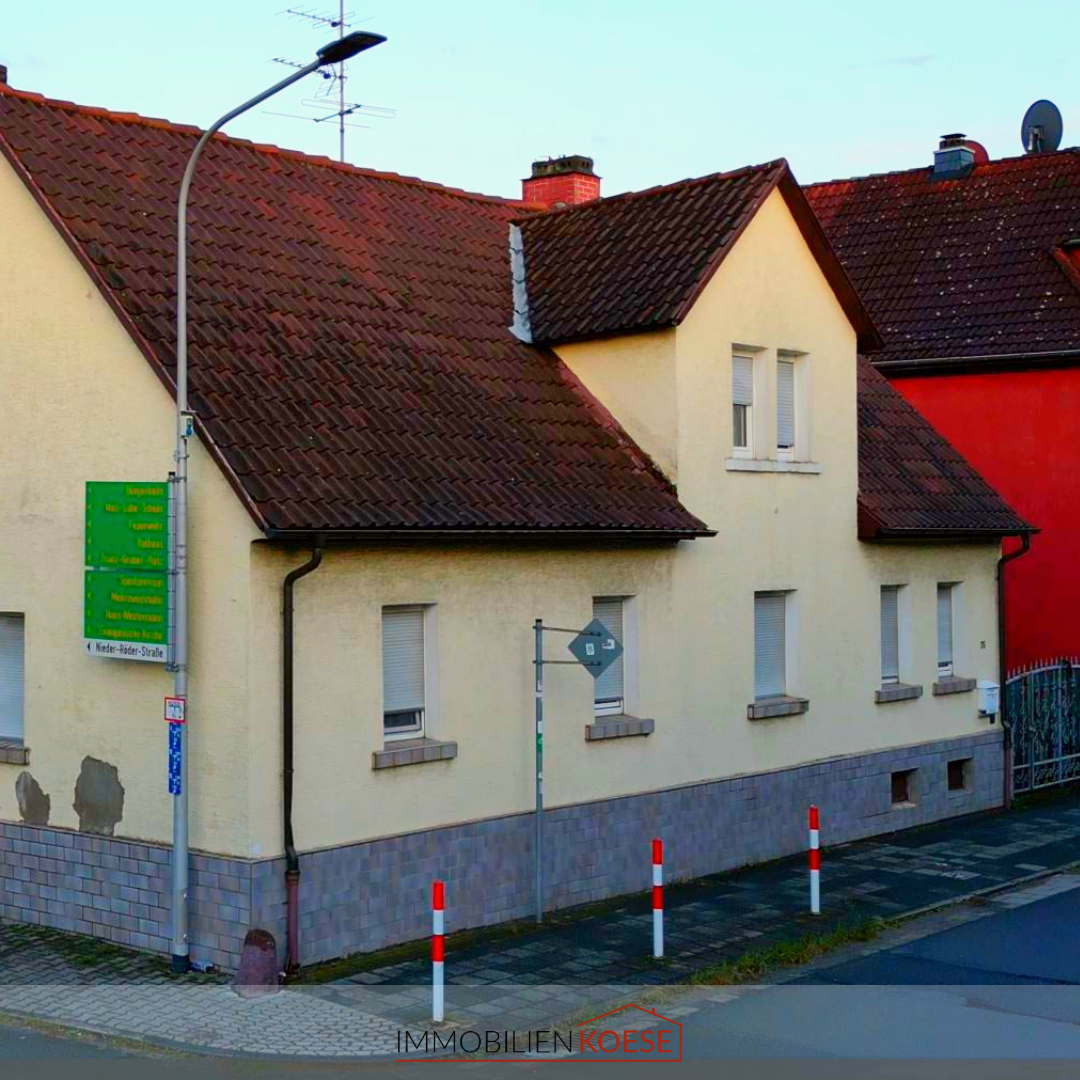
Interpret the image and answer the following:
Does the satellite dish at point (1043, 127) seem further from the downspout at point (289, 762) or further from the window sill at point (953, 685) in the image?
the downspout at point (289, 762)

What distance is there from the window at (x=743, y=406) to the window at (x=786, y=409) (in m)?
0.52

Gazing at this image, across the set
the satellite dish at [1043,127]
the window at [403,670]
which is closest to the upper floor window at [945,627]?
the window at [403,670]

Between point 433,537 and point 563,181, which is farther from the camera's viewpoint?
point 563,181

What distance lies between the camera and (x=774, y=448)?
1794 centimetres

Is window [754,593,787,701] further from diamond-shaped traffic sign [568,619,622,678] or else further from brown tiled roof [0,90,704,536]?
diamond-shaped traffic sign [568,619,622,678]

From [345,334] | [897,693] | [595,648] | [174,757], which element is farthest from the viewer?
[897,693]

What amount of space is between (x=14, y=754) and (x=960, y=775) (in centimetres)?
1233

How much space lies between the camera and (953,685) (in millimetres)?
20766

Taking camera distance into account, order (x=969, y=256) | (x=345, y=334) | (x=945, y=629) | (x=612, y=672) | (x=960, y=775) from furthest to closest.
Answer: (x=969, y=256), (x=960, y=775), (x=945, y=629), (x=612, y=672), (x=345, y=334)

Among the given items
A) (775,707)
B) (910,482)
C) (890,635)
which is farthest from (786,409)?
(890,635)

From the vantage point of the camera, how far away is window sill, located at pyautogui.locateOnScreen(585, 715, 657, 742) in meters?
15.5

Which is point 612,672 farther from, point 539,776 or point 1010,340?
point 1010,340

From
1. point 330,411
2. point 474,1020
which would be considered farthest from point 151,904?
point 330,411

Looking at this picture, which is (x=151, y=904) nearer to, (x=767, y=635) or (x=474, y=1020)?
(x=474, y=1020)
